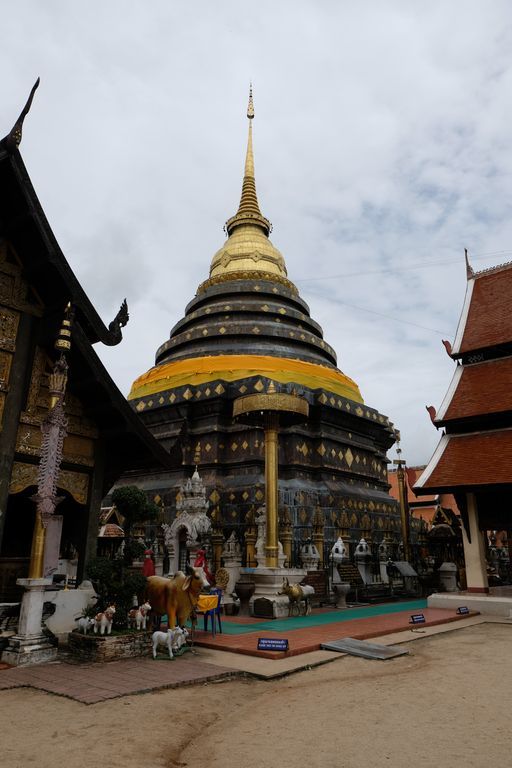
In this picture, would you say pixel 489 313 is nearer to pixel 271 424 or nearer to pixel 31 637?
pixel 271 424

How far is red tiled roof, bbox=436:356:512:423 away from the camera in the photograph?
15.4 meters

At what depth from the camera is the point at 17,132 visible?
7441mm

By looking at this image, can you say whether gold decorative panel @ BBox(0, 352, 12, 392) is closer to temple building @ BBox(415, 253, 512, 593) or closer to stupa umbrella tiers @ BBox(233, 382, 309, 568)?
stupa umbrella tiers @ BBox(233, 382, 309, 568)

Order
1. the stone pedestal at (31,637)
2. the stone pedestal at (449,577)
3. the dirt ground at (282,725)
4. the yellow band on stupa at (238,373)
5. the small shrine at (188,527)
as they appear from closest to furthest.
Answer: the dirt ground at (282,725)
the stone pedestal at (31,637)
the small shrine at (188,527)
the stone pedestal at (449,577)
the yellow band on stupa at (238,373)

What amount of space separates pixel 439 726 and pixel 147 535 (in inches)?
622

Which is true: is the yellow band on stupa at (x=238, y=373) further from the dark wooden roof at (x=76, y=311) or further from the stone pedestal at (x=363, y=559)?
the dark wooden roof at (x=76, y=311)

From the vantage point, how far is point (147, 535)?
19.5 meters

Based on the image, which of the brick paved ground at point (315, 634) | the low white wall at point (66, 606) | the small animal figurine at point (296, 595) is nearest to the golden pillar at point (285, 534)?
the small animal figurine at point (296, 595)

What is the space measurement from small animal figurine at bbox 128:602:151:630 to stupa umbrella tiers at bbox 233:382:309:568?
536cm

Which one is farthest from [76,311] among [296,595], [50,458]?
[296,595]

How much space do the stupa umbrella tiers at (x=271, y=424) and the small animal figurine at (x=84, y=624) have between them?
6.18 metres

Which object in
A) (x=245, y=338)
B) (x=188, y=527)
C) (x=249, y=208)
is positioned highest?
(x=249, y=208)

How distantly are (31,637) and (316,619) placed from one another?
6.77 m

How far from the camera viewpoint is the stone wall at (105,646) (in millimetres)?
7289
